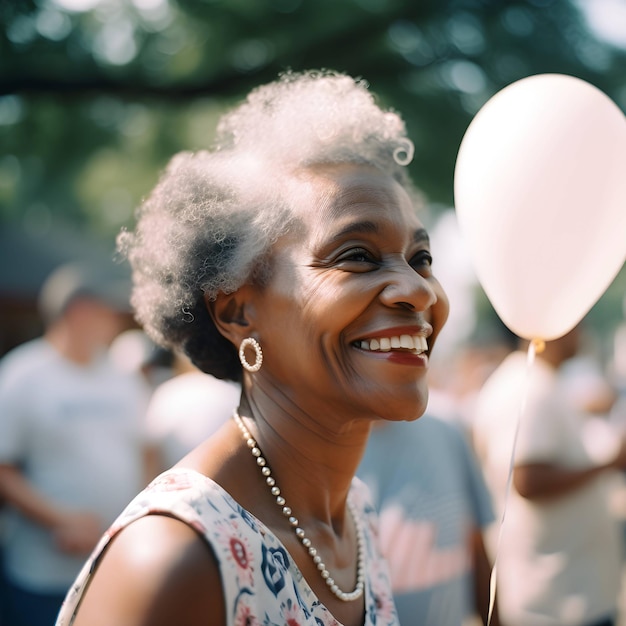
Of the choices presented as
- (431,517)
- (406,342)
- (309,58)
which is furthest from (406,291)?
(309,58)

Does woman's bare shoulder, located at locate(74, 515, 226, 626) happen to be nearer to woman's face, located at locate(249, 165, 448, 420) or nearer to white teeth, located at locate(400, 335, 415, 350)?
woman's face, located at locate(249, 165, 448, 420)

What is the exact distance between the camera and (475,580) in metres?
2.89

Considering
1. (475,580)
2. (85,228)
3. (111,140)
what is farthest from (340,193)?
(85,228)

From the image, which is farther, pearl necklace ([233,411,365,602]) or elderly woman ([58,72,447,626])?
pearl necklace ([233,411,365,602])

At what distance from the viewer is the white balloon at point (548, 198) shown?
1.86 meters

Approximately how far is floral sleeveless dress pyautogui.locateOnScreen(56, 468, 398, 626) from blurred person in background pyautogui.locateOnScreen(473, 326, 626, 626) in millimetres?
2176

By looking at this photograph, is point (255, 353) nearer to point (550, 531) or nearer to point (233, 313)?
point (233, 313)

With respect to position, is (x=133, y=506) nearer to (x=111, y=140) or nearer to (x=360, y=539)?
(x=360, y=539)

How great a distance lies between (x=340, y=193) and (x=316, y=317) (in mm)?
274

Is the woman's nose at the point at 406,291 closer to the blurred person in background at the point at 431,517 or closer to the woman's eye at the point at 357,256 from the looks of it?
the woman's eye at the point at 357,256

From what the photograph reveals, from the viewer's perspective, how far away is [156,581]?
1.26m

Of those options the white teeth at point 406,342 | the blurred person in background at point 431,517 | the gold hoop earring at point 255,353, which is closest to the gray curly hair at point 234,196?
the gold hoop earring at point 255,353

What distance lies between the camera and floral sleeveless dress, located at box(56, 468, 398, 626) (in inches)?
53.3

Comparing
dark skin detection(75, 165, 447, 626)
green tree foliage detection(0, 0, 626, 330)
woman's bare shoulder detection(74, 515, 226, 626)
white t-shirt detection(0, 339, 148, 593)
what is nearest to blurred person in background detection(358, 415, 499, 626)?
dark skin detection(75, 165, 447, 626)
